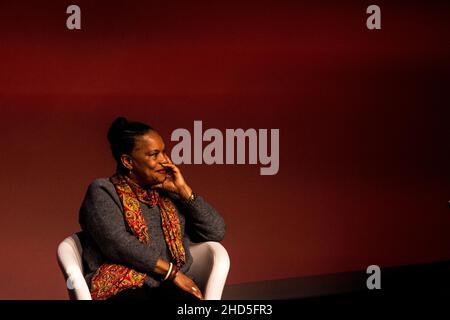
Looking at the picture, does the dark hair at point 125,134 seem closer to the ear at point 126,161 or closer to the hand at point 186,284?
the ear at point 126,161

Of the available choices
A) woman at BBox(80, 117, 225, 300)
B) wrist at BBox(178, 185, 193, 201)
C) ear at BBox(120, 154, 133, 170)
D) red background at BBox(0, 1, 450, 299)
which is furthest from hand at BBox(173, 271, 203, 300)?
red background at BBox(0, 1, 450, 299)

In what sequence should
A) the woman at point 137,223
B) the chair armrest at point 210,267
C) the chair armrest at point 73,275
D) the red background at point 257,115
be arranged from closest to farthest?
the chair armrest at point 73,275, the woman at point 137,223, the chair armrest at point 210,267, the red background at point 257,115

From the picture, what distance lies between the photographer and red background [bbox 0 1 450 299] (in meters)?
4.19

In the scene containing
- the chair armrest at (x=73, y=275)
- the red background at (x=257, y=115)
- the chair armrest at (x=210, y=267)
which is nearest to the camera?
the chair armrest at (x=73, y=275)

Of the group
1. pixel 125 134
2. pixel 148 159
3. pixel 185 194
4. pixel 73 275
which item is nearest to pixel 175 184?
pixel 185 194

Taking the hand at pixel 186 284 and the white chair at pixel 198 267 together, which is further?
the hand at pixel 186 284

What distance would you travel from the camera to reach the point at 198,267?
3.32 meters

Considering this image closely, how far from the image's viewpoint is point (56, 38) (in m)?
4.16

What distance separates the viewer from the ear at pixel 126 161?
10.2ft

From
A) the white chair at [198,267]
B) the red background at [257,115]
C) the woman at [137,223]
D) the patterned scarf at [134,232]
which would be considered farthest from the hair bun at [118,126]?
the red background at [257,115]

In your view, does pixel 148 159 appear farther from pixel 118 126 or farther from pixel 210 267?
pixel 210 267
